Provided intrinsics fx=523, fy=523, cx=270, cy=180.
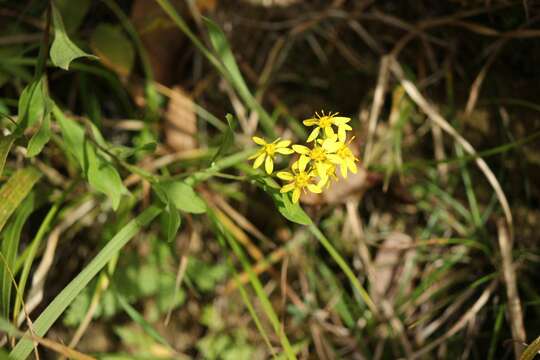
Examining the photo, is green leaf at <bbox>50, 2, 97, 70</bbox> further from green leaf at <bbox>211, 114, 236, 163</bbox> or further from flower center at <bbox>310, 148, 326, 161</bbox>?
flower center at <bbox>310, 148, 326, 161</bbox>

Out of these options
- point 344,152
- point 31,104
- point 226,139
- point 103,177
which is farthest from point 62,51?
point 344,152

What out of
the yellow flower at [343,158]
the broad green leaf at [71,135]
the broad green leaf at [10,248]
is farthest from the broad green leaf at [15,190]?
the yellow flower at [343,158]

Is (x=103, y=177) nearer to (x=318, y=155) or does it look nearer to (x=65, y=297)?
(x=65, y=297)

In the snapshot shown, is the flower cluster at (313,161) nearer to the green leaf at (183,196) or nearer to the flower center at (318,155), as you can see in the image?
the flower center at (318,155)

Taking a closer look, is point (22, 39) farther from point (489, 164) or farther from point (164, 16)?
point (489, 164)

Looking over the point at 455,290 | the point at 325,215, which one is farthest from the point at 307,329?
the point at 455,290
